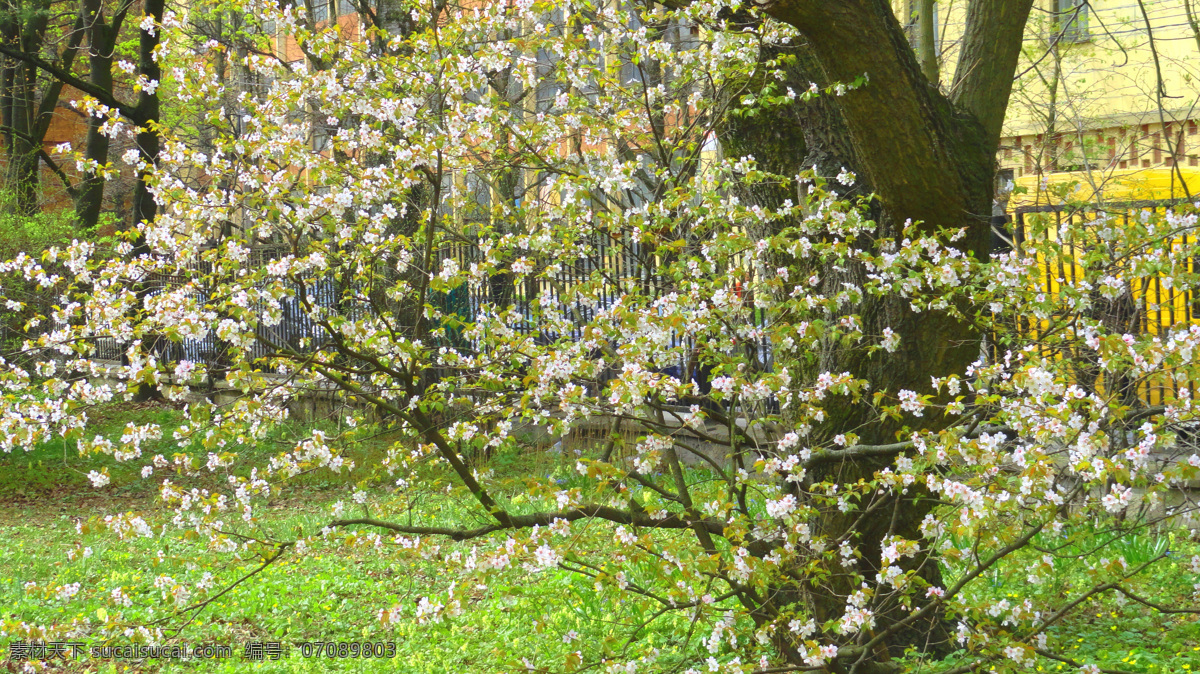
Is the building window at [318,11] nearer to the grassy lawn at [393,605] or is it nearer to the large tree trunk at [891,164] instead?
the grassy lawn at [393,605]

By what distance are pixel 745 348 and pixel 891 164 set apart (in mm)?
1150

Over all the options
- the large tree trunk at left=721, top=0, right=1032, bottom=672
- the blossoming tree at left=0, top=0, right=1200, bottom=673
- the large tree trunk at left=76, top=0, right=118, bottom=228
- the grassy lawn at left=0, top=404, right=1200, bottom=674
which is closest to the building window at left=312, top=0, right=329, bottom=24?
the large tree trunk at left=76, top=0, right=118, bottom=228

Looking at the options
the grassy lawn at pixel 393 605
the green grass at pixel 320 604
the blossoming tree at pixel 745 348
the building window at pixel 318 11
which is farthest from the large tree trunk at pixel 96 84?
the blossoming tree at pixel 745 348

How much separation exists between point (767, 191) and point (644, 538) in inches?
80.8

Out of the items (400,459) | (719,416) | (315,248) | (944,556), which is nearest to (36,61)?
(315,248)

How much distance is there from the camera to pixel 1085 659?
416 centimetres

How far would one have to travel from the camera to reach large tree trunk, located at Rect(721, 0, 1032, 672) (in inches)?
138

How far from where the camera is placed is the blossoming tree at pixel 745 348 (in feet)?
10.2

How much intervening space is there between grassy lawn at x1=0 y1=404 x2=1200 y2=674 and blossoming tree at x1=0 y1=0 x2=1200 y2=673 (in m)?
0.23

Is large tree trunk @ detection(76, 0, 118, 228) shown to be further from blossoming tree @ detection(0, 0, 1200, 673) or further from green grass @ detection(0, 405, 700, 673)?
blossoming tree @ detection(0, 0, 1200, 673)

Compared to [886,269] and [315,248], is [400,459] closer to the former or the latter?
[315,248]

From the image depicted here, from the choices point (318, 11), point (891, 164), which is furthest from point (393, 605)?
point (318, 11)

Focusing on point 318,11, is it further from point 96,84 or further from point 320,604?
point 320,604

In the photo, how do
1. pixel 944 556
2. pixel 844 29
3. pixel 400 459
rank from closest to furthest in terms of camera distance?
pixel 944 556, pixel 844 29, pixel 400 459
